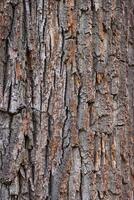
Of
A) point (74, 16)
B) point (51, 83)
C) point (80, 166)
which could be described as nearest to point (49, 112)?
point (51, 83)

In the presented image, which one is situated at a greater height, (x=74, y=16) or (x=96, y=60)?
(x=74, y=16)

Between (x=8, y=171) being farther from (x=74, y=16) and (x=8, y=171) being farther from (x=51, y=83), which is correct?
(x=74, y=16)

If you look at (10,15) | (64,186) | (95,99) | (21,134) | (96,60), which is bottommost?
(64,186)

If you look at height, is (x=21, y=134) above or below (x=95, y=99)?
below

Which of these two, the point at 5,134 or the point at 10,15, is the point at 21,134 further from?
the point at 10,15

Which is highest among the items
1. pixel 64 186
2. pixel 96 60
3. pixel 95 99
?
pixel 96 60

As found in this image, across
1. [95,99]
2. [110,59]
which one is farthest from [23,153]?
[110,59]

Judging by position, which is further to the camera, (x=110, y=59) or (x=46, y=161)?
(x=110, y=59)
